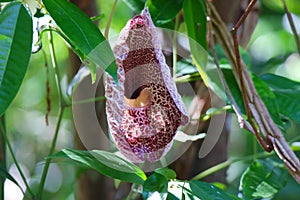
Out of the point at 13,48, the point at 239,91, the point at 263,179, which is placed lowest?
the point at 263,179

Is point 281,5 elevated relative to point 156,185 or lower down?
elevated

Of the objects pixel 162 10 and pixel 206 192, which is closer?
pixel 206 192

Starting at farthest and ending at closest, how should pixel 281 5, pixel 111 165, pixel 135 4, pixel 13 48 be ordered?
pixel 281 5, pixel 135 4, pixel 111 165, pixel 13 48

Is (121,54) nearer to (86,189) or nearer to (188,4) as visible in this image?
(188,4)

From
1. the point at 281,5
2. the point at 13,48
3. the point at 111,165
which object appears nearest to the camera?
the point at 13,48

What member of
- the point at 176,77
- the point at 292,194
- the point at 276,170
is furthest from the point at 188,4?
the point at 292,194

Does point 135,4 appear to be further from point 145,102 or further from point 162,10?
point 145,102

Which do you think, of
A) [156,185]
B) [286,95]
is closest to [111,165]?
[156,185]
